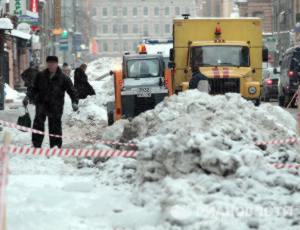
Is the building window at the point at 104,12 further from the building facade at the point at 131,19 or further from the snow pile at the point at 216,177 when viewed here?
the snow pile at the point at 216,177

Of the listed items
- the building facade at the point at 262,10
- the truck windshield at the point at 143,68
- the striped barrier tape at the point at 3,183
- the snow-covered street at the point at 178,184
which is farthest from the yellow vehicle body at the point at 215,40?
the building facade at the point at 262,10

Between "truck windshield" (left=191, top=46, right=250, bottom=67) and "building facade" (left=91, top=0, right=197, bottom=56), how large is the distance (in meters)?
155

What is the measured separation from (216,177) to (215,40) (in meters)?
13.4

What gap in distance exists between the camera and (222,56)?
868 inches

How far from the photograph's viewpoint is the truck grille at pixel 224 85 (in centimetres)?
2133

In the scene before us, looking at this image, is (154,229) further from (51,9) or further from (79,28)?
(79,28)

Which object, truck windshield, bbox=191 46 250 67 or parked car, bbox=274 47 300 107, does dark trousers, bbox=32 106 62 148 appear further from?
Result: parked car, bbox=274 47 300 107

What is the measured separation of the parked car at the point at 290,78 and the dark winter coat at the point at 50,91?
61.1 feet

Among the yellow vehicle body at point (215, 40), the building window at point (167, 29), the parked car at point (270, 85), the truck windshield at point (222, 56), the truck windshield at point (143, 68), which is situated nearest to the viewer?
the truck windshield at point (143, 68)

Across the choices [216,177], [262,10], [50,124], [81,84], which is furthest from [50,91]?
[262,10]

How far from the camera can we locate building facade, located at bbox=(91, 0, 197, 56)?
17775 cm

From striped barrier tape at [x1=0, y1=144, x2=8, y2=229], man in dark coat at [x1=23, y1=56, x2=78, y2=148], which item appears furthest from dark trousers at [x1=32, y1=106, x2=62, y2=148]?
striped barrier tape at [x1=0, y1=144, x2=8, y2=229]

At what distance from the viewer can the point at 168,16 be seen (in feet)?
587

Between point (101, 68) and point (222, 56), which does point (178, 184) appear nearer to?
point (222, 56)
